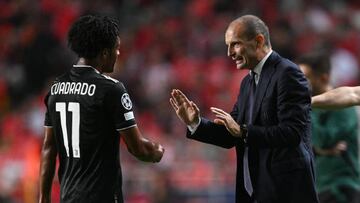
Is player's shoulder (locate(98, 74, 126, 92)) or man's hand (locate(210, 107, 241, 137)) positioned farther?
man's hand (locate(210, 107, 241, 137))

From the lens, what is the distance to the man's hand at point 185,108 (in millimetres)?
5898

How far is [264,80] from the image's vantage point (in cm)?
581

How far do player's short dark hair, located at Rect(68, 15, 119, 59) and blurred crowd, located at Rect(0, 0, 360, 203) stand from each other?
18.8ft

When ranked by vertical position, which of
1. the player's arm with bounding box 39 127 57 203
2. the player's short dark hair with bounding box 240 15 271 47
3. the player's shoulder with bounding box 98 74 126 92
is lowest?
the player's arm with bounding box 39 127 57 203

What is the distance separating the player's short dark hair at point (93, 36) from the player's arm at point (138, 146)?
0.50m

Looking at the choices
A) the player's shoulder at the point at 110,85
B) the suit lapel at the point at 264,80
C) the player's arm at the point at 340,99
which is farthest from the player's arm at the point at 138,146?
the player's arm at the point at 340,99

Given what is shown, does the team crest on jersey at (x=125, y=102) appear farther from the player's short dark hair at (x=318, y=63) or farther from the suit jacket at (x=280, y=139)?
the player's short dark hair at (x=318, y=63)

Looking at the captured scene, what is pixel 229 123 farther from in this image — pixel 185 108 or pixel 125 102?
pixel 125 102

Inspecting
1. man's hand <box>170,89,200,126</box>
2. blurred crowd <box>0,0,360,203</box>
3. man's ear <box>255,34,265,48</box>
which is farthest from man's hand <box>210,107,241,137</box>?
blurred crowd <box>0,0,360,203</box>

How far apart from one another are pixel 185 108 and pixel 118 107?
2.11 ft

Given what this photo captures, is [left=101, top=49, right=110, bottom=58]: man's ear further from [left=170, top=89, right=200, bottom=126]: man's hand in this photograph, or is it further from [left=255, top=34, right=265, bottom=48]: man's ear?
[left=255, top=34, right=265, bottom=48]: man's ear

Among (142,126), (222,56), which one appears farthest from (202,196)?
(222,56)

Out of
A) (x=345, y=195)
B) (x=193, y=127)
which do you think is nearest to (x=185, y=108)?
(x=193, y=127)

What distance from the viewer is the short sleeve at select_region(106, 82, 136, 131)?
5418 mm
